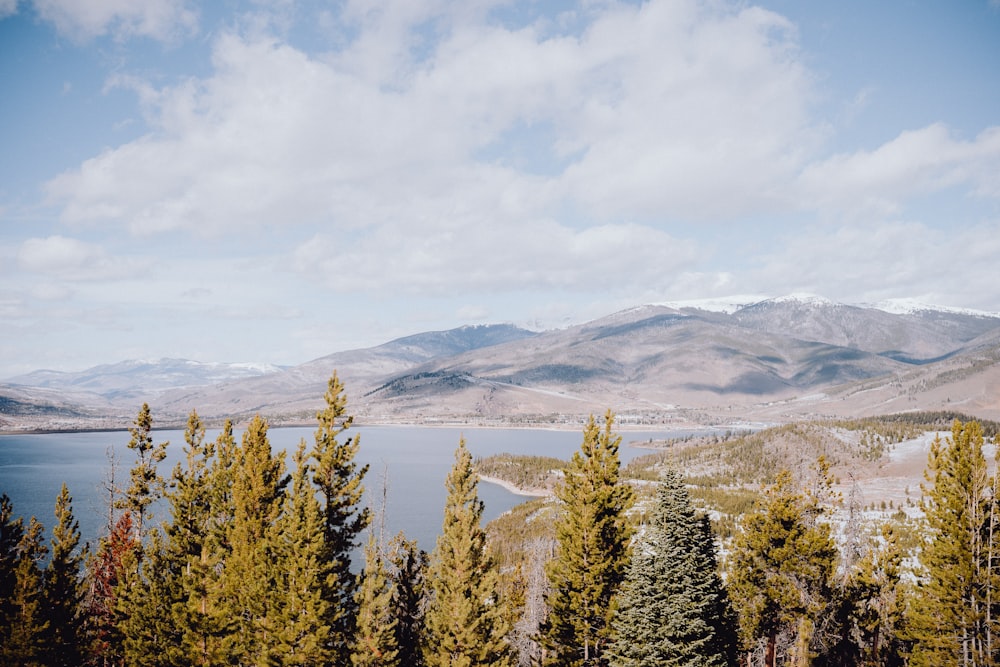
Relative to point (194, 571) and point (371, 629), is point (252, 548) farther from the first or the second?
point (371, 629)

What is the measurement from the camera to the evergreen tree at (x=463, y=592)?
25.6m

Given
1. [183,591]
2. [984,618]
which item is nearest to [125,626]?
[183,591]

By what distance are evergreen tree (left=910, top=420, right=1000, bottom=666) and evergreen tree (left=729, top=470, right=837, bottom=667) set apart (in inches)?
181

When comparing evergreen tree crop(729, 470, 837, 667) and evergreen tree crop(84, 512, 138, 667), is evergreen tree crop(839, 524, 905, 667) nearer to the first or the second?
evergreen tree crop(729, 470, 837, 667)

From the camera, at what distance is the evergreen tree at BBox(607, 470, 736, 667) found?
22.1 meters

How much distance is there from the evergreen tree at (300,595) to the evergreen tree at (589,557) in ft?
32.0

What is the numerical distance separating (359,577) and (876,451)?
429ft

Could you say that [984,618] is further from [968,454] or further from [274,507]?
[274,507]

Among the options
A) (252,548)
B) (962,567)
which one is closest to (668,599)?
(962,567)

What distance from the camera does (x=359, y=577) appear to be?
1153 inches

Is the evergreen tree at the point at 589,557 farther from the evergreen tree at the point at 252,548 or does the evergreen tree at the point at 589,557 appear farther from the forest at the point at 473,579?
the evergreen tree at the point at 252,548

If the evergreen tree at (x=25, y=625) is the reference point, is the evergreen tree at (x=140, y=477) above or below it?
above

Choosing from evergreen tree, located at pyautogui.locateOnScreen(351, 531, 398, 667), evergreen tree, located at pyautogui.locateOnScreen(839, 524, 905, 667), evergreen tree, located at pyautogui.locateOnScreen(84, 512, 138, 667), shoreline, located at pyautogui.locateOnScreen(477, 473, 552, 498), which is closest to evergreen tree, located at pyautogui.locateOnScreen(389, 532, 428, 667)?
evergreen tree, located at pyautogui.locateOnScreen(351, 531, 398, 667)

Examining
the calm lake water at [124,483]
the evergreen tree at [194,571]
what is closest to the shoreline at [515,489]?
the calm lake water at [124,483]
